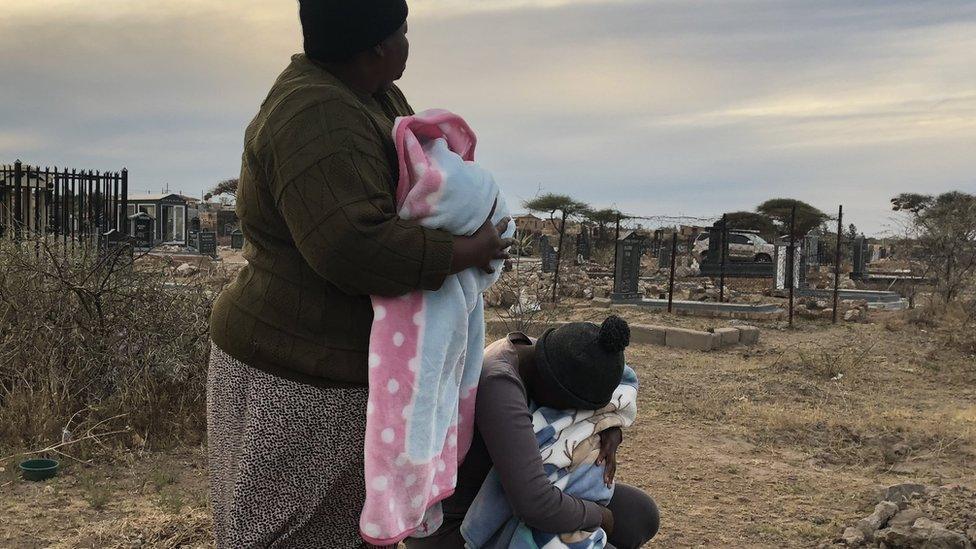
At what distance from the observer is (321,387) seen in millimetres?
1690

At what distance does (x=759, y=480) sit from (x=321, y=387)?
155 inches

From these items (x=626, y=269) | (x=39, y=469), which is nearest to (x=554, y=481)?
(x=39, y=469)

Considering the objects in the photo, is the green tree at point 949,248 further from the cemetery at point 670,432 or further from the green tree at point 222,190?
the green tree at point 222,190

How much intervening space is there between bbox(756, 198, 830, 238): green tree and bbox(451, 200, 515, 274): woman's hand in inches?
1349

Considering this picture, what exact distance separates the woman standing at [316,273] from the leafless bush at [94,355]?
362 centimetres

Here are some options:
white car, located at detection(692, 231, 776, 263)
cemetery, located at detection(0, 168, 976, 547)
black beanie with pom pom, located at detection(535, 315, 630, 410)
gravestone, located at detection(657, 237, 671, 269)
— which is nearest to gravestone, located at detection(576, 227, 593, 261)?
gravestone, located at detection(657, 237, 671, 269)

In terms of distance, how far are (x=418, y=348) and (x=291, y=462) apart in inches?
14.0

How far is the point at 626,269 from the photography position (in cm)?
1633

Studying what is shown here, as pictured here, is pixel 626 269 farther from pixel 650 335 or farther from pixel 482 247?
pixel 482 247

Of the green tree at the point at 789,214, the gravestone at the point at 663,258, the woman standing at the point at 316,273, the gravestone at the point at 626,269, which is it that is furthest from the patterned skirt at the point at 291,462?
the green tree at the point at 789,214

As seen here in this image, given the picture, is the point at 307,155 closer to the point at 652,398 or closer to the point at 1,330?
the point at 1,330

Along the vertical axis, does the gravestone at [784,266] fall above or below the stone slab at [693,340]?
above

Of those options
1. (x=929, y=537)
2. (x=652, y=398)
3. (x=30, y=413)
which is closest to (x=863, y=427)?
(x=652, y=398)

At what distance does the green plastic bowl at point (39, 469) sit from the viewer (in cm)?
449
